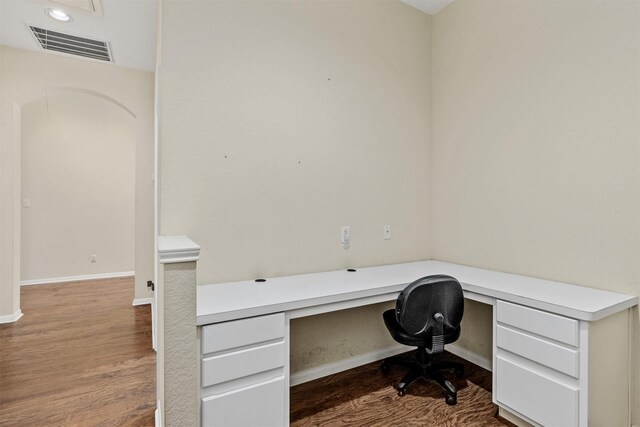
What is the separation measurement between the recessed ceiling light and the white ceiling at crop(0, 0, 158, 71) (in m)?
0.04

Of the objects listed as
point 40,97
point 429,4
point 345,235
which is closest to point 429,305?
point 345,235

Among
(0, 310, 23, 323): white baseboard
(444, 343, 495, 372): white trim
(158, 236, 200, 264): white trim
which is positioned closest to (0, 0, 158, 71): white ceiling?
(158, 236, 200, 264): white trim

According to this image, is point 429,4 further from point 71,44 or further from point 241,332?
point 71,44

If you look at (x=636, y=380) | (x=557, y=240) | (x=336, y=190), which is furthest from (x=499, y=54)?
(x=636, y=380)

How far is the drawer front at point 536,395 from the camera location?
158cm

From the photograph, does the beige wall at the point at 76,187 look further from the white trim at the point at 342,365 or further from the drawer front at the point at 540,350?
the drawer front at the point at 540,350

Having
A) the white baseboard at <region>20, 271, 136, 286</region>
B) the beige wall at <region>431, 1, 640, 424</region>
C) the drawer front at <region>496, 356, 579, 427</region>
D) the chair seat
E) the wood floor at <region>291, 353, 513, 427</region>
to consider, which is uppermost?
the beige wall at <region>431, 1, 640, 424</region>

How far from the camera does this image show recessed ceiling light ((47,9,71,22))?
9.07 feet

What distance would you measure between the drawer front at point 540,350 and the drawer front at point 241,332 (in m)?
1.26

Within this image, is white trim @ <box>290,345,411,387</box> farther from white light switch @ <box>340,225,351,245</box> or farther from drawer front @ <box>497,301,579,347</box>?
drawer front @ <box>497,301,579,347</box>

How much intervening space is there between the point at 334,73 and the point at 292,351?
6.87 feet

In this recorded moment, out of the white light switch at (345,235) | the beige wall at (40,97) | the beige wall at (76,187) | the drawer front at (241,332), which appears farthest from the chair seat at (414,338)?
the beige wall at (76,187)

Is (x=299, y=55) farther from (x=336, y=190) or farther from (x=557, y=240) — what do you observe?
(x=557, y=240)

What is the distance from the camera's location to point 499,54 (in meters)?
2.51
